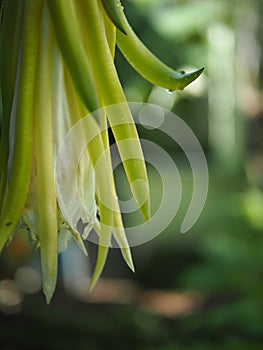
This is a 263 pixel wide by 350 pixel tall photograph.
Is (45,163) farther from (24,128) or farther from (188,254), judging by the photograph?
(188,254)

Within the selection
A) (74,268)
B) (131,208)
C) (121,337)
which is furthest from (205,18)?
(74,268)

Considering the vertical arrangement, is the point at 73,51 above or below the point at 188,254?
above

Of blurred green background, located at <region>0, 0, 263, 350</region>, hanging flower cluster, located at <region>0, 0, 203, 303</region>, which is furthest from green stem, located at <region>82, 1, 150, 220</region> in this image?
blurred green background, located at <region>0, 0, 263, 350</region>

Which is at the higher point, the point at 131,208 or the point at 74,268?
the point at 131,208

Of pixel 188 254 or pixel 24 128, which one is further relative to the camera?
pixel 188 254

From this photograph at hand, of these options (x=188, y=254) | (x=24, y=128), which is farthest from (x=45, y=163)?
(x=188, y=254)

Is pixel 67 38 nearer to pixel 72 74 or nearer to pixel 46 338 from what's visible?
pixel 72 74
